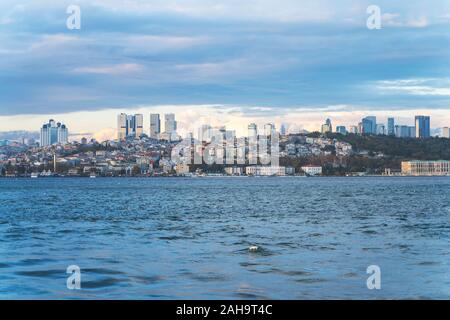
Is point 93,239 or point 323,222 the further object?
point 323,222

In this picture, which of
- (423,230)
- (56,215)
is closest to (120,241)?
(423,230)
